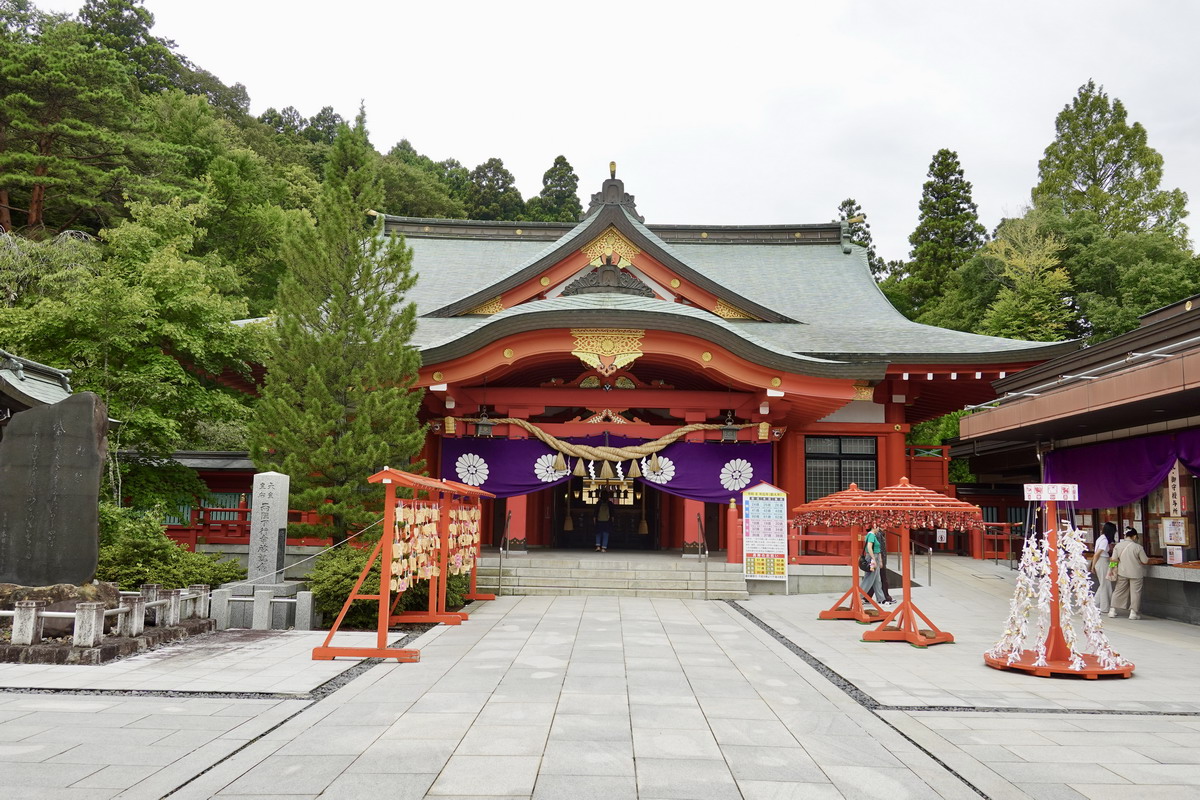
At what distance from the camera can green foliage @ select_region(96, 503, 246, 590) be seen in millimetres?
10562

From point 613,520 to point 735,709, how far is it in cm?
1314

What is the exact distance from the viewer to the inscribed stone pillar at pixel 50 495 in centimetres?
841

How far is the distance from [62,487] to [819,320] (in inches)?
624

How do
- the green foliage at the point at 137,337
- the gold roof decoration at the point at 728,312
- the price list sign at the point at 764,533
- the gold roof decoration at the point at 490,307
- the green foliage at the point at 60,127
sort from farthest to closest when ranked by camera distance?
1. the green foliage at the point at 60,127
2. the gold roof decoration at the point at 728,312
3. the gold roof decoration at the point at 490,307
4. the price list sign at the point at 764,533
5. the green foliage at the point at 137,337

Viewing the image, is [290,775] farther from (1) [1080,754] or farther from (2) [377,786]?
(1) [1080,754]

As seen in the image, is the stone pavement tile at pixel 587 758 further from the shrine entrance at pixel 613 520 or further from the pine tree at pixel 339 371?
the shrine entrance at pixel 613 520

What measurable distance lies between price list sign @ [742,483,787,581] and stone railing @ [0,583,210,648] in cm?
873

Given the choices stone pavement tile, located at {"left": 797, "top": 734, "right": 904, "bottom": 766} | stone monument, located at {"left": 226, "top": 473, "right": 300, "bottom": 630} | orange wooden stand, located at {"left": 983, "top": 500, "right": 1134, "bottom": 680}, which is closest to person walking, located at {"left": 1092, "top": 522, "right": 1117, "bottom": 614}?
orange wooden stand, located at {"left": 983, "top": 500, "right": 1134, "bottom": 680}

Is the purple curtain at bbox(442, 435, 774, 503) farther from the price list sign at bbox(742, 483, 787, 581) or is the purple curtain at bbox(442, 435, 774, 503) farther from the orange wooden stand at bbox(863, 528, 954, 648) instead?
the orange wooden stand at bbox(863, 528, 954, 648)

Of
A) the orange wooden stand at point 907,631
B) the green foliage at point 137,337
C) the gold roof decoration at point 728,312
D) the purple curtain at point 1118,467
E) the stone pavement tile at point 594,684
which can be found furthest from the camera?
the gold roof decoration at point 728,312

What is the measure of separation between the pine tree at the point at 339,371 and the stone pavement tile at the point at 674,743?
295 inches

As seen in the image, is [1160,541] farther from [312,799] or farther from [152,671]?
[152,671]

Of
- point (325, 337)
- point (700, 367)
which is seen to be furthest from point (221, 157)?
point (700, 367)

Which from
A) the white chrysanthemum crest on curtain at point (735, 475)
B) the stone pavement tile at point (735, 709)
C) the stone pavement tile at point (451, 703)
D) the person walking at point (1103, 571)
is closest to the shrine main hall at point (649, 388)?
the white chrysanthemum crest on curtain at point (735, 475)
